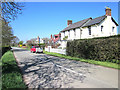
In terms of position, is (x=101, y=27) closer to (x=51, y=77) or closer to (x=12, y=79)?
(x=51, y=77)

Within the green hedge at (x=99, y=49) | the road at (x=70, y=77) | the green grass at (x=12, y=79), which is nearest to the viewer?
the green grass at (x=12, y=79)

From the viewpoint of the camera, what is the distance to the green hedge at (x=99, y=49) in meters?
9.88

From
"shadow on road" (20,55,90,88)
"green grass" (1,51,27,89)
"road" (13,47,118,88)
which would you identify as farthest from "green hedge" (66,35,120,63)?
"green grass" (1,51,27,89)

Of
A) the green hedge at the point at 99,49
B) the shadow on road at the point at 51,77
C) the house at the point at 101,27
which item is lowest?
the shadow on road at the point at 51,77

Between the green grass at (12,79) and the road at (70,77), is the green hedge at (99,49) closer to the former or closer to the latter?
the road at (70,77)

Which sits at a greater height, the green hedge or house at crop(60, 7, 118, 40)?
house at crop(60, 7, 118, 40)

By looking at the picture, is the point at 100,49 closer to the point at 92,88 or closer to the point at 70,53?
the point at 70,53

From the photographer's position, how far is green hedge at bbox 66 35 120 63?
32.4ft

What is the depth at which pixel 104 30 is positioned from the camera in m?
22.8

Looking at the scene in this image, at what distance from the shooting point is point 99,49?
11.5 metres

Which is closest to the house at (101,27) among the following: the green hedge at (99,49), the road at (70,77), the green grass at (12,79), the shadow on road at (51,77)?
the green hedge at (99,49)

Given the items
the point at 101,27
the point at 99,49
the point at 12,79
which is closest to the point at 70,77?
the point at 12,79

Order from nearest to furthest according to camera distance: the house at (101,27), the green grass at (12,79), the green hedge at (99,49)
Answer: the green grass at (12,79) < the green hedge at (99,49) < the house at (101,27)

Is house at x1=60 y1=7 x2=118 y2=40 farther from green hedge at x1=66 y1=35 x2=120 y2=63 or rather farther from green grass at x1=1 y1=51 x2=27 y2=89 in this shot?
green grass at x1=1 y1=51 x2=27 y2=89
